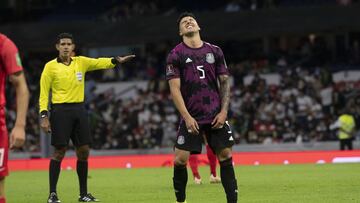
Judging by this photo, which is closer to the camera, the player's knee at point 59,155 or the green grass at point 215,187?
the green grass at point 215,187

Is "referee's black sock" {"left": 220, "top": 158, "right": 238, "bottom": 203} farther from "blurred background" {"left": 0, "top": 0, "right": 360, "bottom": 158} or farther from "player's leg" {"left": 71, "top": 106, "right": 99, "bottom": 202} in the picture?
"blurred background" {"left": 0, "top": 0, "right": 360, "bottom": 158}

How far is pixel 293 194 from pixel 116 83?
23757mm

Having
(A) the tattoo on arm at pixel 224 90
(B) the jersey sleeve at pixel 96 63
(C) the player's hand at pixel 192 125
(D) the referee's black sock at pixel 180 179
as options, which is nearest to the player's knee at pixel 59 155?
(B) the jersey sleeve at pixel 96 63

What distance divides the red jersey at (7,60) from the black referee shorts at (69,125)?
5208 mm

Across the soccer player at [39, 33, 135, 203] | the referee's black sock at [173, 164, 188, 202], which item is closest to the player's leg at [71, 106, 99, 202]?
the soccer player at [39, 33, 135, 203]

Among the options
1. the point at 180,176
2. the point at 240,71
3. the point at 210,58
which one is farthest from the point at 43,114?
the point at 240,71

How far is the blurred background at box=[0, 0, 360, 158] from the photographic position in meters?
32.0

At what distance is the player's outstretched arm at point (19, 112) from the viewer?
27.1 ft

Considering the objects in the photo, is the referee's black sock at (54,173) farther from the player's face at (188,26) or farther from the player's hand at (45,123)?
the player's face at (188,26)

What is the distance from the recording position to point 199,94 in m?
11.2

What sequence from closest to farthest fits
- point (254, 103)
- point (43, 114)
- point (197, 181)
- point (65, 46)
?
point (43, 114)
point (65, 46)
point (197, 181)
point (254, 103)

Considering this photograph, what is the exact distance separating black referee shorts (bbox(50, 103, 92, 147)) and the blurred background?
51.1 ft

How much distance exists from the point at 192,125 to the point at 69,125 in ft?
11.5

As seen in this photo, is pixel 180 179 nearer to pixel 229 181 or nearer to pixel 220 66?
pixel 229 181
